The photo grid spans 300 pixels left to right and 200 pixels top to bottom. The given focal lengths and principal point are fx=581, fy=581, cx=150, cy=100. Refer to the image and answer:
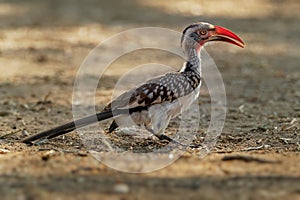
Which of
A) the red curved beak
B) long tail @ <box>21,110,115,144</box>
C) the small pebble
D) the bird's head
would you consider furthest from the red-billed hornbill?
the small pebble

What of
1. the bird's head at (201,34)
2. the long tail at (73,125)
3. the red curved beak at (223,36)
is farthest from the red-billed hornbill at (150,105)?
the red curved beak at (223,36)

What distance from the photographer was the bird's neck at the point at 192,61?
5.37 meters

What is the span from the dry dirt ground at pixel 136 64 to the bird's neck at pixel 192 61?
726 millimetres

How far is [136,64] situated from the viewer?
9.14 metres

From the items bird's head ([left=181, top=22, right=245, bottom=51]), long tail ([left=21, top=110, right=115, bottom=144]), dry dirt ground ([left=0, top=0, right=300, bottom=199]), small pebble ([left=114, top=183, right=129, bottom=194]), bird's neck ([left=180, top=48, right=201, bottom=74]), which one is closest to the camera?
small pebble ([left=114, top=183, right=129, bottom=194])

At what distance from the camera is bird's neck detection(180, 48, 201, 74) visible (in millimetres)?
5371

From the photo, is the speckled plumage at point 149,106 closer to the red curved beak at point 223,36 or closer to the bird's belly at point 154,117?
the bird's belly at point 154,117

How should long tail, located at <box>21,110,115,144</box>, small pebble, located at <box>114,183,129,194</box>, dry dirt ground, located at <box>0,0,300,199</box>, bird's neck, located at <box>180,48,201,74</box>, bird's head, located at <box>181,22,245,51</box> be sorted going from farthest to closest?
bird's head, located at <box>181,22,245,51</box> → bird's neck, located at <box>180,48,201,74</box> → long tail, located at <box>21,110,115,144</box> → dry dirt ground, located at <box>0,0,300,199</box> → small pebble, located at <box>114,183,129,194</box>

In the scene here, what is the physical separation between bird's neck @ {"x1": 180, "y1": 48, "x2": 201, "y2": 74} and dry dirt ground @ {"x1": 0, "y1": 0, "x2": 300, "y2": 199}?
2.38 feet

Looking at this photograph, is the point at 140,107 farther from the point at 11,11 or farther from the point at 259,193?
the point at 11,11

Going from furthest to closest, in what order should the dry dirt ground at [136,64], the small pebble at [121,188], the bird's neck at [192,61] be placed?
the bird's neck at [192,61] → the dry dirt ground at [136,64] → the small pebble at [121,188]

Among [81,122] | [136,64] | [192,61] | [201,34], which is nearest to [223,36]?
[201,34]

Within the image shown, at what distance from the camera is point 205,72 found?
848 cm

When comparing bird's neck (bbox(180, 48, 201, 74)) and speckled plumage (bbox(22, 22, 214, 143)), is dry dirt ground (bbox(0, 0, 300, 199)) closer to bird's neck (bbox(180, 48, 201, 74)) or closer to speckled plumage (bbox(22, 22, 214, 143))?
speckled plumage (bbox(22, 22, 214, 143))
